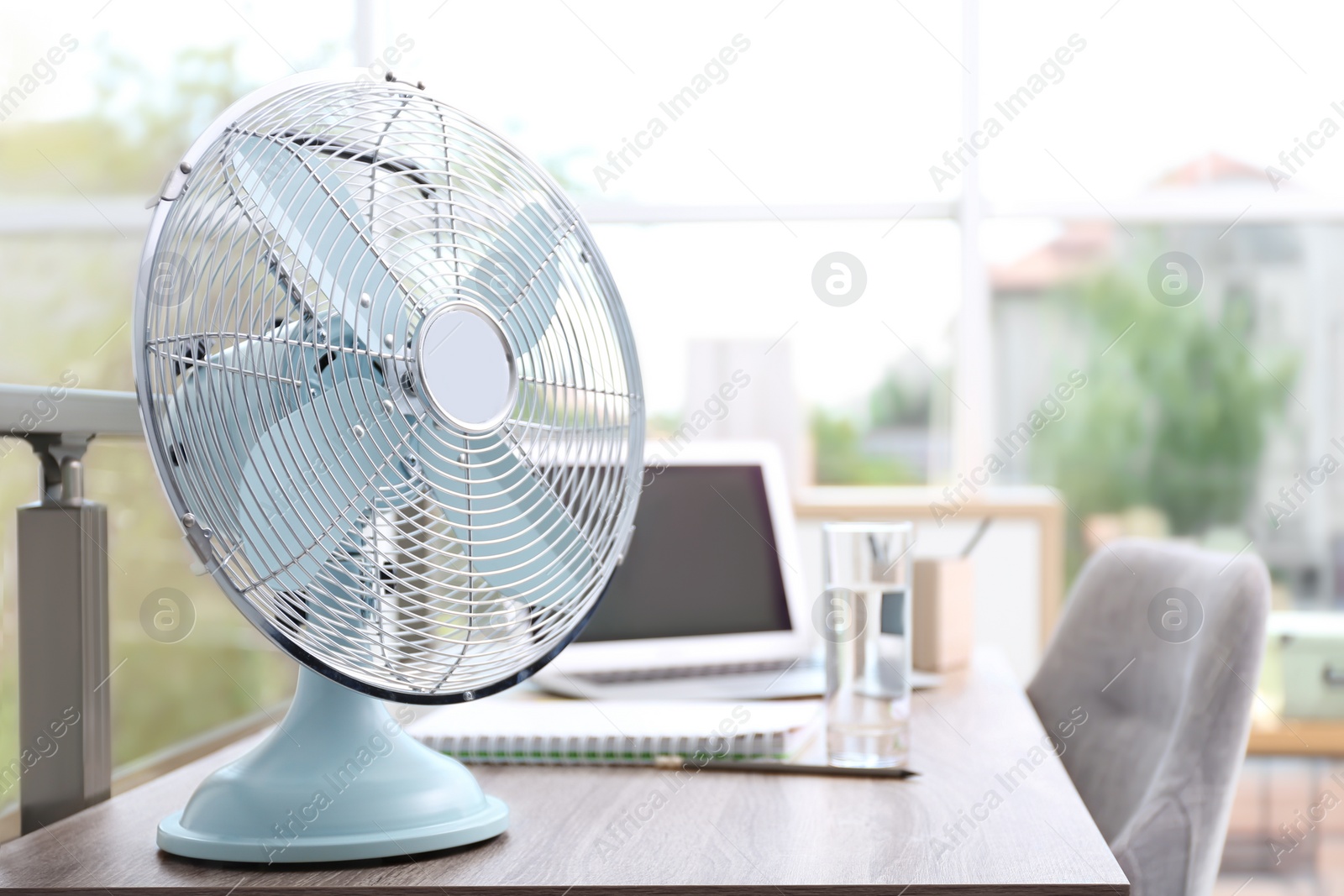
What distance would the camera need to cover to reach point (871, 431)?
2.85m

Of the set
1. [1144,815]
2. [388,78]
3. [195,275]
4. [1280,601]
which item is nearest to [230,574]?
[195,275]

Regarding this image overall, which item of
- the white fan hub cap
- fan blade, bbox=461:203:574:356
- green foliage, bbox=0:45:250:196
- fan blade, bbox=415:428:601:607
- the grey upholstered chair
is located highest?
green foliage, bbox=0:45:250:196

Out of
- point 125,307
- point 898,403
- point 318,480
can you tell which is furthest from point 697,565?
point 125,307

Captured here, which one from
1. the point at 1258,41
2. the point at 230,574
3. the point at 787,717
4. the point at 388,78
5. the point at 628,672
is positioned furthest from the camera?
the point at 1258,41

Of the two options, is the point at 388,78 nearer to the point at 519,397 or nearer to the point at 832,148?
the point at 519,397

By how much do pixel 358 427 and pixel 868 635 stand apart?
1.73ft

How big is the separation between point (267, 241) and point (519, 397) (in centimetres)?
22

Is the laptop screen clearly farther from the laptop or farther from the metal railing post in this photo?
the metal railing post

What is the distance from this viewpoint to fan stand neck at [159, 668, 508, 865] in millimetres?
748

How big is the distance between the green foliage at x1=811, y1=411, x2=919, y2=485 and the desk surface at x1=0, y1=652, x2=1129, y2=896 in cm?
180

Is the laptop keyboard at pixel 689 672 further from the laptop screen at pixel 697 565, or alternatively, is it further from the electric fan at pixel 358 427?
the electric fan at pixel 358 427

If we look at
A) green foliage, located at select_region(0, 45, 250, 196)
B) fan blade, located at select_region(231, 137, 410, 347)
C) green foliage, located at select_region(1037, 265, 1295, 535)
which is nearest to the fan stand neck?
fan blade, located at select_region(231, 137, 410, 347)

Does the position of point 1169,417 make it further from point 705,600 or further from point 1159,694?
point 705,600

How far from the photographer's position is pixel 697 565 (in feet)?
4.75
